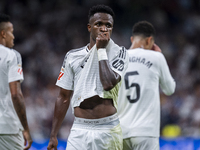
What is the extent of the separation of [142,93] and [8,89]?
5.76 ft

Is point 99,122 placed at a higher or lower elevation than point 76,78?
lower

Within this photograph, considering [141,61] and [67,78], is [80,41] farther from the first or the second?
[67,78]

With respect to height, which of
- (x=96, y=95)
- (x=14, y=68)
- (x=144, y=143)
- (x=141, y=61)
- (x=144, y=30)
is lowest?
(x=144, y=143)

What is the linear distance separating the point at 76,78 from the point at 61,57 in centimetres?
957

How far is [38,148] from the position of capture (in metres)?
7.44

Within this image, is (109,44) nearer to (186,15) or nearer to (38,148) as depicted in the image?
(38,148)

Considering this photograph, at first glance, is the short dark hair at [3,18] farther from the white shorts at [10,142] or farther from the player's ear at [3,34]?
the white shorts at [10,142]

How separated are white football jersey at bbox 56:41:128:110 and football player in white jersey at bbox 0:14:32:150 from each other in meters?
1.00

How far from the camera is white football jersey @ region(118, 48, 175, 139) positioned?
170 inches

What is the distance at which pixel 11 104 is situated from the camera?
4.30m

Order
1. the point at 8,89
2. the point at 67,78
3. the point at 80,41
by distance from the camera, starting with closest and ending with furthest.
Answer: the point at 67,78 < the point at 8,89 < the point at 80,41

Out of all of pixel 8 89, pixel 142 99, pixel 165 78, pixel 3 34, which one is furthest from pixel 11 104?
pixel 165 78

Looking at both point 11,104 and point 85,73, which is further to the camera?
point 11,104

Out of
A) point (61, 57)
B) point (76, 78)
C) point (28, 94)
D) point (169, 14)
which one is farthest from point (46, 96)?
point (76, 78)
